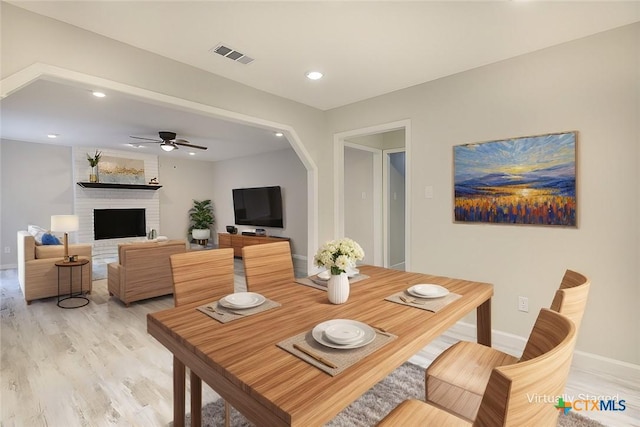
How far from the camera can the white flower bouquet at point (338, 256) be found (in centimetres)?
145

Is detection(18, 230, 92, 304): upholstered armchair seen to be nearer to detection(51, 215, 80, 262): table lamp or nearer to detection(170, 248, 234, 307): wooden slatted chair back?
detection(51, 215, 80, 262): table lamp

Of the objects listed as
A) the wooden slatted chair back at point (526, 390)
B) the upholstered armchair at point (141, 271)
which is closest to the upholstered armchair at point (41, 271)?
the upholstered armchair at point (141, 271)

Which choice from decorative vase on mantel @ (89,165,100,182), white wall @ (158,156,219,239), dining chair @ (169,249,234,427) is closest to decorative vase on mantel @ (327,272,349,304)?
dining chair @ (169,249,234,427)

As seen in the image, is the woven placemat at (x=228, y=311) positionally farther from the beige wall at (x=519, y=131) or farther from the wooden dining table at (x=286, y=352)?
the beige wall at (x=519, y=131)

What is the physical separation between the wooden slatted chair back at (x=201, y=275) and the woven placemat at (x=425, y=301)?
97 centimetres

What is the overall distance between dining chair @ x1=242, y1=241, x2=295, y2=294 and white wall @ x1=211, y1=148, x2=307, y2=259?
406 cm

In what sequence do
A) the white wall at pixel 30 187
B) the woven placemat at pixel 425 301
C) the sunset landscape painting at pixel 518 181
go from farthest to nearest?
1. the white wall at pixel 30 187
2. the sunset landscape painting at pixel 518 181
3. the woven placemat at pixel 425 301

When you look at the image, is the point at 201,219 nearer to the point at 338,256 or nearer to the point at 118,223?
the point at 118,223

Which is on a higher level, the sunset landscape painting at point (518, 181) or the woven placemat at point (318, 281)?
the sunset landscape painting at point (518, 181)

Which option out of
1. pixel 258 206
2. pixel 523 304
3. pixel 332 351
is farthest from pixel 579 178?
pixel 258 206

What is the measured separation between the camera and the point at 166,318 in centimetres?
127

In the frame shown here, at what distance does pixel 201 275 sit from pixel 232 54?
1818mm

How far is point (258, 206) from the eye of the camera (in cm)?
717

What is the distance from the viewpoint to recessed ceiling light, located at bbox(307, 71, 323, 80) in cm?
283
